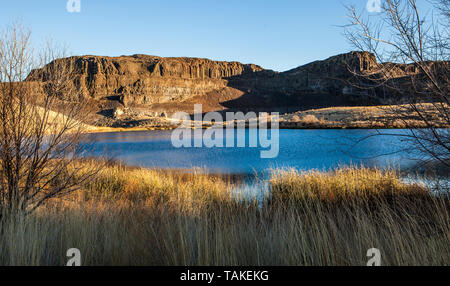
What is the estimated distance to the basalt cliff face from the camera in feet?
379

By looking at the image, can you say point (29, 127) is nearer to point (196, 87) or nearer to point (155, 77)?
point (155, 77)

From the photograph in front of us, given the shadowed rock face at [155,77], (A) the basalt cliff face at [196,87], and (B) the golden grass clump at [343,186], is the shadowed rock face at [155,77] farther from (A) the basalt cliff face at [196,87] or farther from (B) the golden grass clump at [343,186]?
(B) the golden grass clump at [343,186]

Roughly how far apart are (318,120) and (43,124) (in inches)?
1850

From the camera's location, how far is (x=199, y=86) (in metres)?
145

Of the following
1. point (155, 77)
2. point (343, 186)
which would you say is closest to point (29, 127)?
point (343, 186)

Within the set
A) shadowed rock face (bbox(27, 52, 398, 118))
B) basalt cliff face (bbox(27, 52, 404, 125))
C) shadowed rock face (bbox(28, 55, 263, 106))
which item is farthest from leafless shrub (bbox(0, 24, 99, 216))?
shadowed rock face (bbox(28, 55, 263, 106))

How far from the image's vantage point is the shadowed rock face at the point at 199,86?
117m

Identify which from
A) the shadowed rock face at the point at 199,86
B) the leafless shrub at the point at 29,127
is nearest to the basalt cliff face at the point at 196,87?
→ the shadowed rock face at the point at 199,86

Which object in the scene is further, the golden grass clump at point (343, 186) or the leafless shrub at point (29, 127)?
the golden grass clump at point (343, 186)

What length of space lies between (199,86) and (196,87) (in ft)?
6.97

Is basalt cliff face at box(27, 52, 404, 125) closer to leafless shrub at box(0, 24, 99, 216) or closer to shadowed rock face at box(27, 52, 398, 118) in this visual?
shadowed rock face at box(27, 52, 398, 118)

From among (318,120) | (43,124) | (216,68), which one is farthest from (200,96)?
(43,124)
